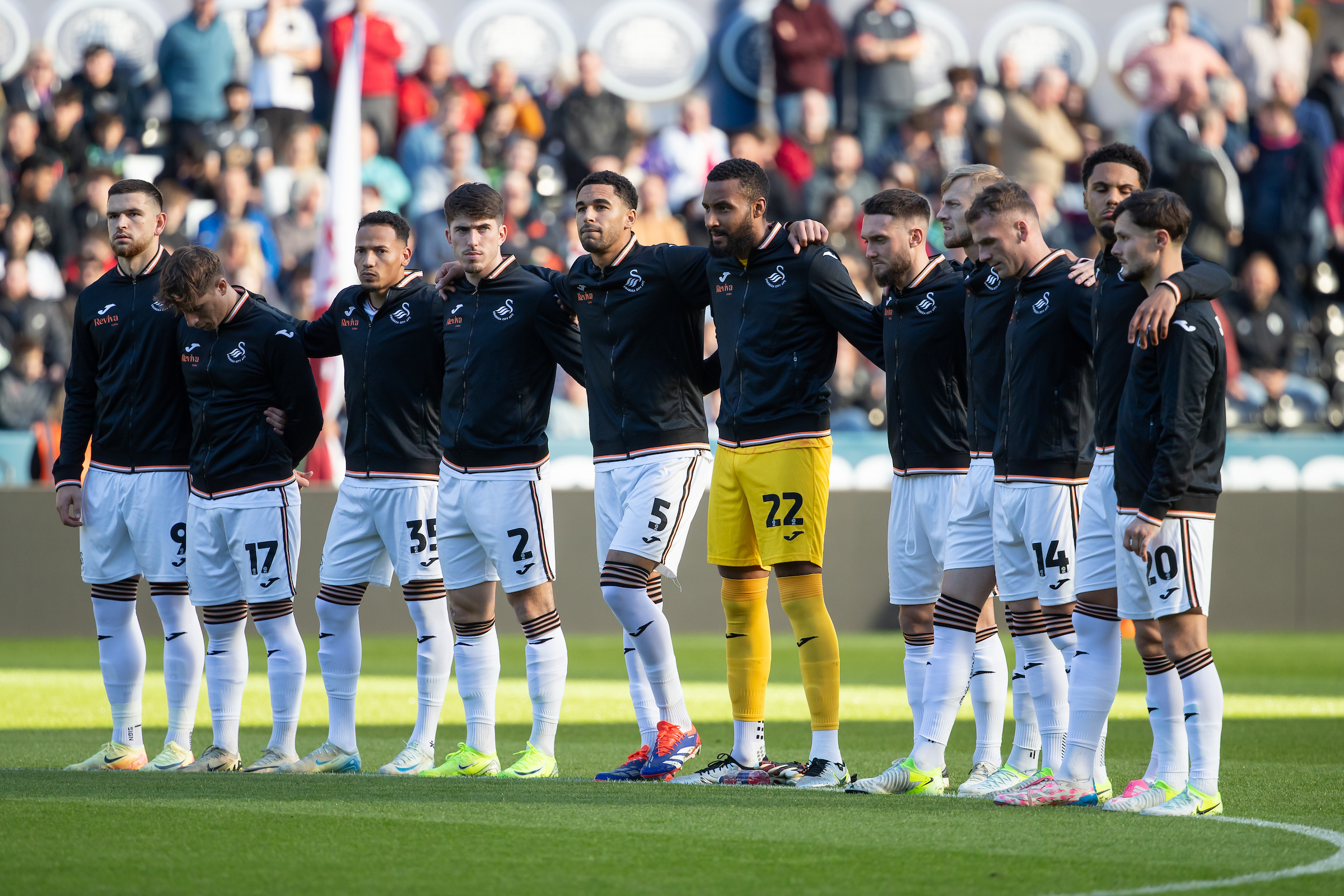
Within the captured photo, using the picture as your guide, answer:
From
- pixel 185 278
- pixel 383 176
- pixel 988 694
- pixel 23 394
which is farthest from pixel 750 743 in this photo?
pixel 383 176

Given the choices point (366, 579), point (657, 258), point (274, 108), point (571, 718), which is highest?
point (274, 108)

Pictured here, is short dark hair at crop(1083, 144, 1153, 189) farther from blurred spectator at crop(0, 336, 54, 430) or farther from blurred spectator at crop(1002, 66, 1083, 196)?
blurred spectator at crop(1002, 66, 1083, 196)

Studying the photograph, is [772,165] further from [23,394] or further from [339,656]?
[339,656]

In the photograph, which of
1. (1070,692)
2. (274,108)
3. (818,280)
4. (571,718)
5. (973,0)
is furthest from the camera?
(973,0)

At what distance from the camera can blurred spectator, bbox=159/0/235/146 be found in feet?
61.6

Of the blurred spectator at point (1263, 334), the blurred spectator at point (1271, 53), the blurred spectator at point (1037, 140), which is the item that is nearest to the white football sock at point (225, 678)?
the blurred spectator at point (1263, 334)

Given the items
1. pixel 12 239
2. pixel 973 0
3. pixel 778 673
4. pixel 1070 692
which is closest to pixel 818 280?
pixel 1070 692

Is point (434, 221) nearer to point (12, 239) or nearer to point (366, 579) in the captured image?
point (12, 239)

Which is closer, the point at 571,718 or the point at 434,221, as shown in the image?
the point at 571,718

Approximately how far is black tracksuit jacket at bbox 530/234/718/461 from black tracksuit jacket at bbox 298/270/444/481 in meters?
0.83

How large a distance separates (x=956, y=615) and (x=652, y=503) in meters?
1.49

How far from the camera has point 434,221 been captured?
1725 centimetres

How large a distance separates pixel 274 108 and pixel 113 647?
37.2ft

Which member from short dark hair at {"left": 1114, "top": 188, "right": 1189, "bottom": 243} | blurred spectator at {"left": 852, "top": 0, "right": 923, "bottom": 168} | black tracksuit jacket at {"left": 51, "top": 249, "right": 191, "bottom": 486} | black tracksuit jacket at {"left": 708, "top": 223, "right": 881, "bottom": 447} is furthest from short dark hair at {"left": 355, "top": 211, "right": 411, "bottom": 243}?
blurred spectator at {"left": 852, "top": 0, "right": 923, "bottom": 168}
